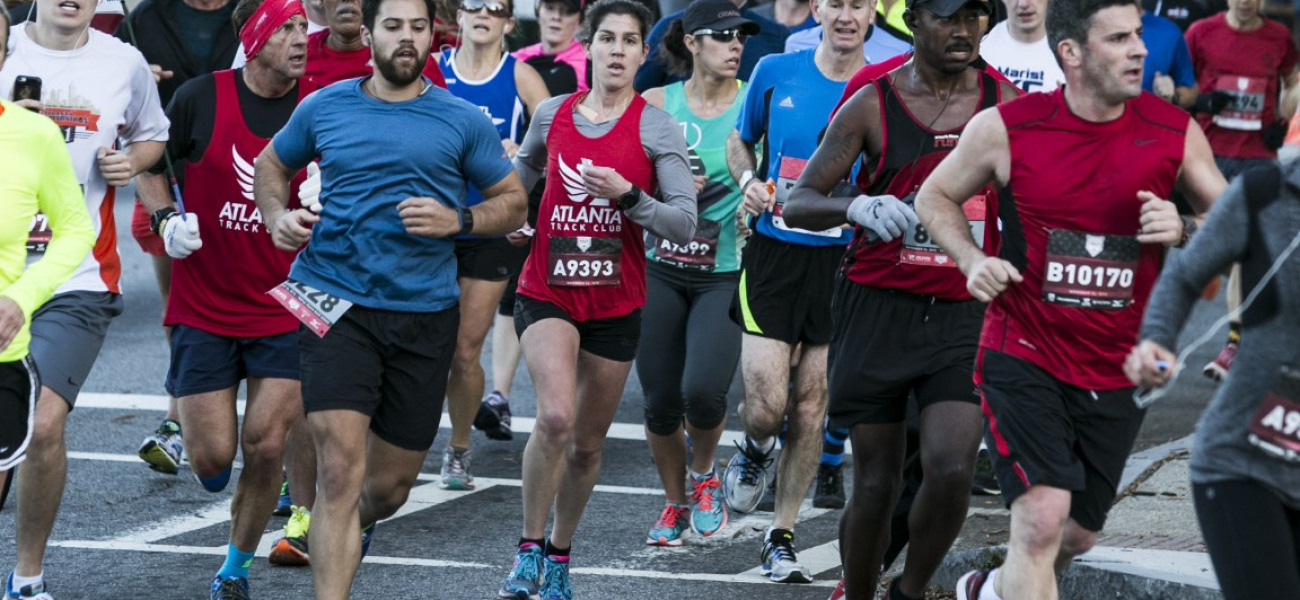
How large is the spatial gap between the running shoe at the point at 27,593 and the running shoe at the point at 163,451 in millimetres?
2315

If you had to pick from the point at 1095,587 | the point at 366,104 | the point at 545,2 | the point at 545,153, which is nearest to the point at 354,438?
the point at 366,104

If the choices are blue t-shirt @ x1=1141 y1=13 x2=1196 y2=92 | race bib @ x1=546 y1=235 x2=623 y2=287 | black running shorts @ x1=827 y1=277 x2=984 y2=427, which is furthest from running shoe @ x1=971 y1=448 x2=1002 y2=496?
blue t-shirt @ x1=1141 y1=13 x2=1196 y2=92

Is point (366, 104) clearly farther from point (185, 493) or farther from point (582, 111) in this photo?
point (185, 493)

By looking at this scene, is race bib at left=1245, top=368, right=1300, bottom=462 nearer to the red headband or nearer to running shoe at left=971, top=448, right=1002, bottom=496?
the red headband

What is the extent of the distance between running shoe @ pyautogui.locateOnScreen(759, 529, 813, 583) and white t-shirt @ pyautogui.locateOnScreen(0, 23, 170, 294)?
2678 mm

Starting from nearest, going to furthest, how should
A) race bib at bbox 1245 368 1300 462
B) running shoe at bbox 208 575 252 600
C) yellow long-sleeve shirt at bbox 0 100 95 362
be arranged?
race bib at bbox 1245 368 1300 462 < yellow long-sleeve shirt at bbox 0 100 95 362 < running shoe at bbox 208 575 252 600

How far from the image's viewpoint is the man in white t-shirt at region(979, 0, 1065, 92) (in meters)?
9.30

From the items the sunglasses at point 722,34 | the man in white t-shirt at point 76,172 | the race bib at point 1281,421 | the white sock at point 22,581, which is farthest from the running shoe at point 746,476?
the race bib at point 1281,421

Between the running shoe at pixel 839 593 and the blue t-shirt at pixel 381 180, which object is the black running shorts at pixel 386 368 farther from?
the running shoe at pixel 839 593

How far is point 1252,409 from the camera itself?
4.57 meters

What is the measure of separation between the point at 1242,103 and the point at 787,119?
505 centimetres

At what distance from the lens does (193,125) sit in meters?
7.69

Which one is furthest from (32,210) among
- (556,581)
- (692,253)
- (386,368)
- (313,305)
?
(692,253)

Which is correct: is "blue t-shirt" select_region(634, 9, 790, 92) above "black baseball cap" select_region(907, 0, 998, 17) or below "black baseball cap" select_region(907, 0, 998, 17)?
below
